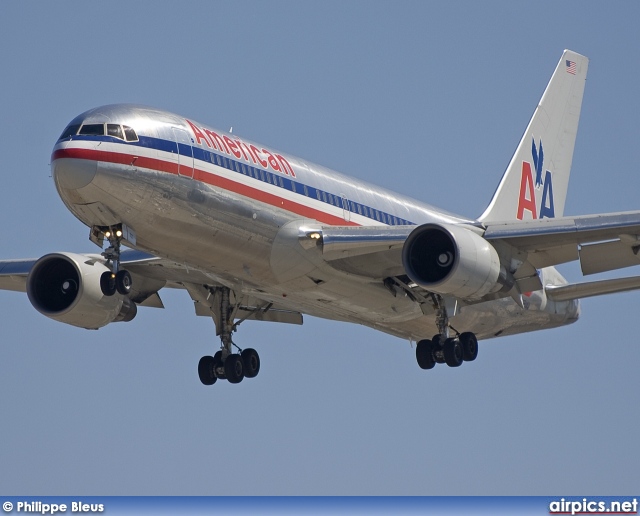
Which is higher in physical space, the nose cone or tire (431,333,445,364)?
tire (431,333,445,364)

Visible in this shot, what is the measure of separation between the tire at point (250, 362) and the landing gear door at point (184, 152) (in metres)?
9.56

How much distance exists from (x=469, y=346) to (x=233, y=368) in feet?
23.4

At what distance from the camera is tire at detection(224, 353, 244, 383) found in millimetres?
41219

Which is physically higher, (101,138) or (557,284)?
(557,284)

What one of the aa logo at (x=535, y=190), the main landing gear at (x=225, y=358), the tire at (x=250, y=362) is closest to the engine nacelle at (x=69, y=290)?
the main landing gear at (x=225, y=358)

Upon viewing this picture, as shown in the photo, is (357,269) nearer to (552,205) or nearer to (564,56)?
(552,205)

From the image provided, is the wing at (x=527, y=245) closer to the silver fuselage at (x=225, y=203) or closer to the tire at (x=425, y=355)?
the silver fuselage at (x=225, y=203)

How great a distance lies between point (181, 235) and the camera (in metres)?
33.9

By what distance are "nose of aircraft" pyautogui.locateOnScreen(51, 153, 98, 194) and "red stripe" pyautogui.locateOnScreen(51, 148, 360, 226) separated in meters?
0.10

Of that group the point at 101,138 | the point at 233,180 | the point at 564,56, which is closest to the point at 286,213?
the point at 233,180

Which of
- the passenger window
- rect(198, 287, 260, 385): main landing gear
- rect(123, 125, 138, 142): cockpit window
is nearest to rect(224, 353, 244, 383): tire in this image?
rect(198, 287, 260, 385): main landing gear

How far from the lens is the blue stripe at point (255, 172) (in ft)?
109

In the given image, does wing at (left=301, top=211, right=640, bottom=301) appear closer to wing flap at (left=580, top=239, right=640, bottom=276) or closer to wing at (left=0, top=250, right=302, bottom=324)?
wing flap at (left=580, top=239, right=640, bottom=276)

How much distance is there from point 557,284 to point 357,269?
30.7ft
